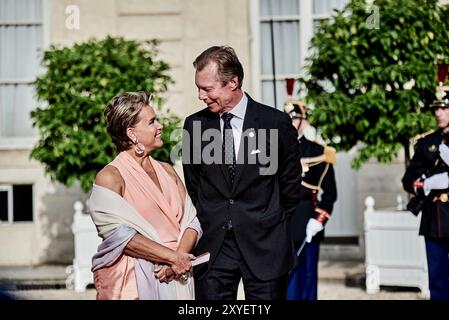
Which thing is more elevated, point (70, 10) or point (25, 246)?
point (70, 10)

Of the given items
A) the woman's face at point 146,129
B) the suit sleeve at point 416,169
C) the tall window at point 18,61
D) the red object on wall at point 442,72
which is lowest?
the suit sleeve at point 416,169

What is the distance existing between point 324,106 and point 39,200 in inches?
159

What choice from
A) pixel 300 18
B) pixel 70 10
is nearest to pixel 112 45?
pixel 70 10

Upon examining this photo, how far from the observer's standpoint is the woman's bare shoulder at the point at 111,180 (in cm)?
510

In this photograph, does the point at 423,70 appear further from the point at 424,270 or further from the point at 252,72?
the point at 252,72

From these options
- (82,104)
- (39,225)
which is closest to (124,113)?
(82,104)

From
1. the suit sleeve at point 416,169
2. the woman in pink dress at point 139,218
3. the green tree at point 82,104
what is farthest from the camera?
the green tree at point 82,104

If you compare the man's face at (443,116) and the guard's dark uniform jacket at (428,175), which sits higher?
the man's face at (443,116)

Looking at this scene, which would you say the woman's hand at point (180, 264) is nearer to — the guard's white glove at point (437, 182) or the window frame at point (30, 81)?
the guard's white glove at point (437, 182)

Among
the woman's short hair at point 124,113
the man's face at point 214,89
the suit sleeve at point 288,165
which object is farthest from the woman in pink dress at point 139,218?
the suit sleeve at point 288,165

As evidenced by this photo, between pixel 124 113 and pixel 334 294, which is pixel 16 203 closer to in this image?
pixel 334 294

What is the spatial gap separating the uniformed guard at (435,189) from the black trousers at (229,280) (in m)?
2.80

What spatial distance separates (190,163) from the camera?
5719mm

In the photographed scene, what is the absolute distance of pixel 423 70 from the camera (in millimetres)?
10320
